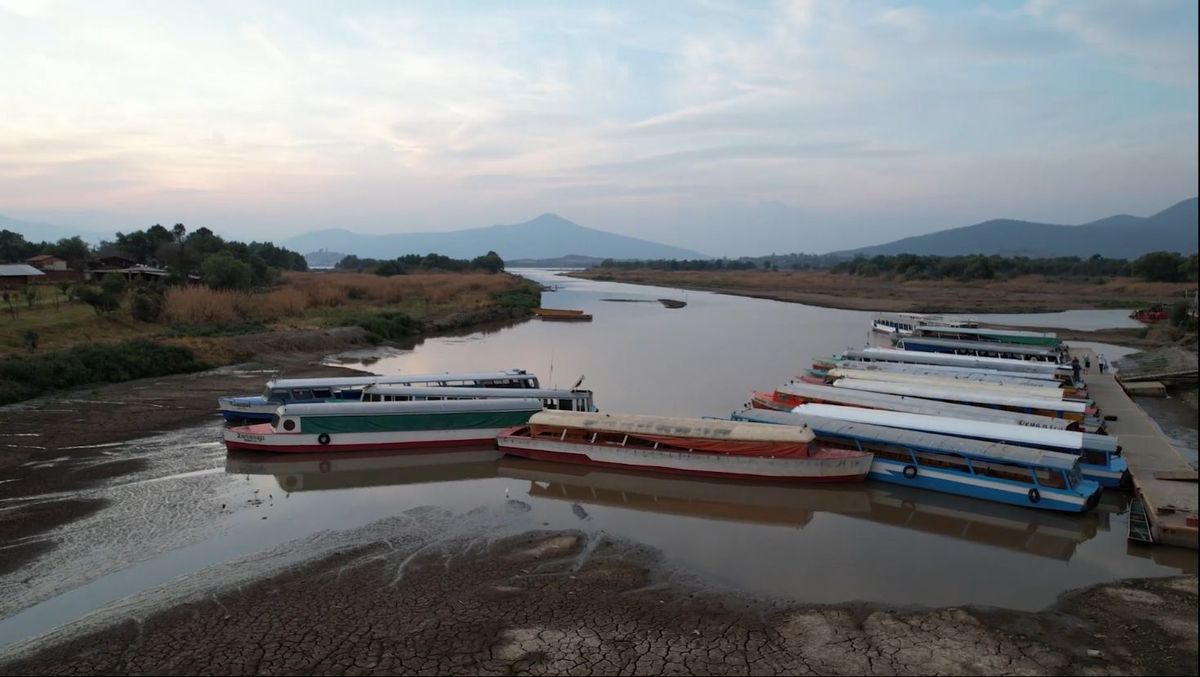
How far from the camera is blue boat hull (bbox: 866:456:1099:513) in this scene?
15.4m

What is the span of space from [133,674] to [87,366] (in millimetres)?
25089

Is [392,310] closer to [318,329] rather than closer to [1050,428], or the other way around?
[318,329]

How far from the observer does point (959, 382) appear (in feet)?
80.7

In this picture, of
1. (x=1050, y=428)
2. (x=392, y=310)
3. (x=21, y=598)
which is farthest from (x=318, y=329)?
(x=1050, y=428)

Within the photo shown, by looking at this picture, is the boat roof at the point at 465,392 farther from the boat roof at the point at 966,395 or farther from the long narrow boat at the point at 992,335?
the long narrow boat at the point at 992,335

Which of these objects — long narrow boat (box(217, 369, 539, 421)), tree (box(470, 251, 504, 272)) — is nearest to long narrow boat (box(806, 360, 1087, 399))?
long narrow boat (box(217, 369, 539, 421))

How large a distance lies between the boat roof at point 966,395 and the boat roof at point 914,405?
410 mm

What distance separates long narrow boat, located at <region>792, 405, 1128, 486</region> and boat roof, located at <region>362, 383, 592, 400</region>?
9102 mm

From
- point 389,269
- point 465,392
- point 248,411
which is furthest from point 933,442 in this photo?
point 389,269

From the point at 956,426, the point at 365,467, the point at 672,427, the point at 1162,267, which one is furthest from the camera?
the point at 1162,267

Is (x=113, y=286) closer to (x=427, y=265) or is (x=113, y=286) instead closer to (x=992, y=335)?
(x=992, y=335)

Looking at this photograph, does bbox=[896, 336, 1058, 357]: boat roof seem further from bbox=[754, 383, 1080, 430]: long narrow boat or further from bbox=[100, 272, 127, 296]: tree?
bbox=[100, 272, 127, 296]: tree

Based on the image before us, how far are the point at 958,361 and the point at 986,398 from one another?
364 inches

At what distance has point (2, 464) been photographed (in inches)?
737
